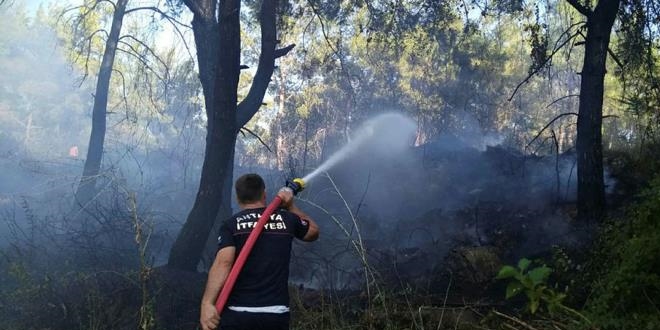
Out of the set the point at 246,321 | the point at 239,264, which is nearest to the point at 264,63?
the point at 239,264

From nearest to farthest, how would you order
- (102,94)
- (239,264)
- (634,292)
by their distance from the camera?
(634,292) → (239,264) → (102,94)

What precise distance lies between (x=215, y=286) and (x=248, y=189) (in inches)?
25.9

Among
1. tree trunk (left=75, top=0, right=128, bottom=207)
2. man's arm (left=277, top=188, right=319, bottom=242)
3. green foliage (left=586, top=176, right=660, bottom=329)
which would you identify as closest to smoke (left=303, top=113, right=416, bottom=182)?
tree trunk (left=75, top=0, right=128, bottom=207)

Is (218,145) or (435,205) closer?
(218,145)

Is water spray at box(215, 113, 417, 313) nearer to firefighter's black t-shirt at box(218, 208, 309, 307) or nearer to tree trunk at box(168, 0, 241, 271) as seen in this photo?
tree trunk at box(168, 0, 241, 271)

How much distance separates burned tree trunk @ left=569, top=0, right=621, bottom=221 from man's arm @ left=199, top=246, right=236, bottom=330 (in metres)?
5.88

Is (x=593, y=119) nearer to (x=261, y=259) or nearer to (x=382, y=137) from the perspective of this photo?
(x=261, y=259)

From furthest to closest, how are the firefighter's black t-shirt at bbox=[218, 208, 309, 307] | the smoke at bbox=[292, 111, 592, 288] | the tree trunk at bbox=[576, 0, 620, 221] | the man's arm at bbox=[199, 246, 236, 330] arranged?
the smoke at bbox=[292, 111, 592, 288] < the tree trunk at bbox=[576, 0, 620, 221] < the firefighter's black t-shirt at bbox=[218, 208, 309, 307] < the man's arm at bbox=[199, 246, 236, 330]

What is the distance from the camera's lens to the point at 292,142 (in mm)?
24672

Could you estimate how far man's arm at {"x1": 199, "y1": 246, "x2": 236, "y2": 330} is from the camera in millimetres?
3346

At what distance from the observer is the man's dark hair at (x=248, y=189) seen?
368 centimetres

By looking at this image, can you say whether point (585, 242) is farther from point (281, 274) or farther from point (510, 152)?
point (510, 152)

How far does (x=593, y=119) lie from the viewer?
7641 millimetres

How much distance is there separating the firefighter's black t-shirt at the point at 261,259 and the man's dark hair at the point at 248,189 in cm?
9
